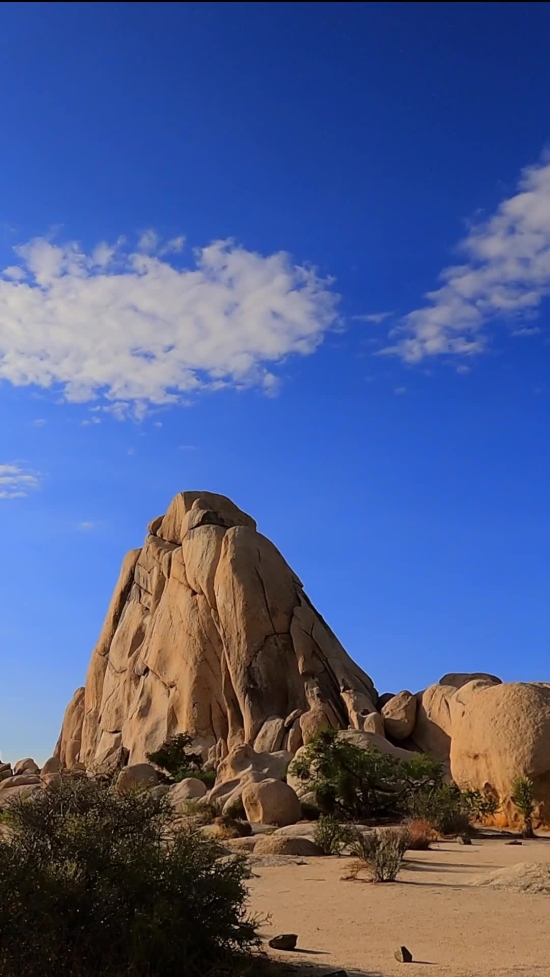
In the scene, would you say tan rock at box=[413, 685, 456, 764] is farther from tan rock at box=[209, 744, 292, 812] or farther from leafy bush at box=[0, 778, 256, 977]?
leafy bush at box=[0, 778, 256, 977]

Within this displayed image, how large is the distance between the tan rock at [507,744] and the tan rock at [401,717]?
32.5 feet

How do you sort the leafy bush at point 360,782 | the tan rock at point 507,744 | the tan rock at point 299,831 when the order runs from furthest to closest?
the leafy bush at point 360,782 → the tan rock at point 507,744 → the tan rock at point 299,831

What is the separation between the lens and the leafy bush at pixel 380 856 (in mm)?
11562

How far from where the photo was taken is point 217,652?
130 ft

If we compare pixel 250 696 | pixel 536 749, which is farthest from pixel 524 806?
pixel 250 696

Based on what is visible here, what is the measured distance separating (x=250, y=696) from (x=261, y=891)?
81.4 feet

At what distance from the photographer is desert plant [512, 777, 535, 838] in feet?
57.3

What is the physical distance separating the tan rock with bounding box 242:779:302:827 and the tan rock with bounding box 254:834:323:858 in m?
4.84

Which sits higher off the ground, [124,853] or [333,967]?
[124,853]

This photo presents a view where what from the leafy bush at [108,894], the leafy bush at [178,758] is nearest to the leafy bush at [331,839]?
the leafy bush at [108,894]

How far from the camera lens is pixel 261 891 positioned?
11477 mm

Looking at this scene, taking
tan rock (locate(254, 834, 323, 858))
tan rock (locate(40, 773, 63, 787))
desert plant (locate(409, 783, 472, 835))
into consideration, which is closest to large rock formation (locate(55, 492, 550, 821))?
desert plant (locate(409, 783, 472, 835))

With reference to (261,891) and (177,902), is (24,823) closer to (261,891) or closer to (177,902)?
(177,902)

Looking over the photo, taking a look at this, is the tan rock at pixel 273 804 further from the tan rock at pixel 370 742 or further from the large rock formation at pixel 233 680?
the tan rock at pixel 370 742
